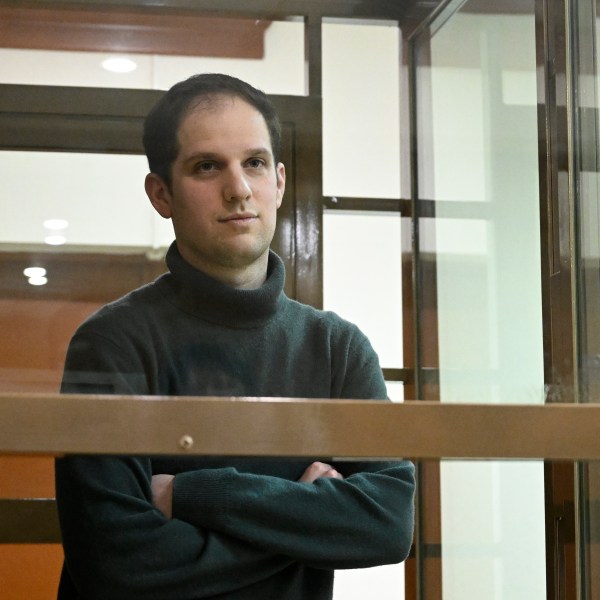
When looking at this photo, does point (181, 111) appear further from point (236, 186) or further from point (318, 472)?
point (318, 472)

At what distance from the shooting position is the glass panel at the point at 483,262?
69 cm

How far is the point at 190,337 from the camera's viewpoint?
0.66 metres

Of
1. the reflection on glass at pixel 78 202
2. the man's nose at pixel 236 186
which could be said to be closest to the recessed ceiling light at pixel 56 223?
the reflection on glass at pixel 78 202

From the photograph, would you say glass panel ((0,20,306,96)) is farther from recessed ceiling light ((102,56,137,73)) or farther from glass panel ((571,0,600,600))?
glass panel ((571,0,600,600))

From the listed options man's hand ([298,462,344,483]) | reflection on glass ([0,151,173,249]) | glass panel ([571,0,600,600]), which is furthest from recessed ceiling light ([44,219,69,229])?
glass panel ([571,0,600,600])

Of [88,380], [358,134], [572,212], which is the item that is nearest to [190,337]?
[88,380]

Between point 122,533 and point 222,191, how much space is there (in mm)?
213

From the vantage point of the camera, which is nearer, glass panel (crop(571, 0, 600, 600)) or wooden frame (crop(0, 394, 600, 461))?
wooden frame (crop(0, 394, 600, 461))

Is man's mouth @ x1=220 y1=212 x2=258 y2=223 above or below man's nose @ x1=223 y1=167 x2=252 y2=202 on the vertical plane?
below

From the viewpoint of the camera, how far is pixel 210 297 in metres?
0.66

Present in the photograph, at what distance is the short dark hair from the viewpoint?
670mm

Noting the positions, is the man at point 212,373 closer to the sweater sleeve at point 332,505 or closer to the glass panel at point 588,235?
the sweater sleeve at point 332,505

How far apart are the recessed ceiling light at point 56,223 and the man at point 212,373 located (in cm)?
6

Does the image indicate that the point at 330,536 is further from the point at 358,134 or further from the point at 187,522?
the point at 358,134
